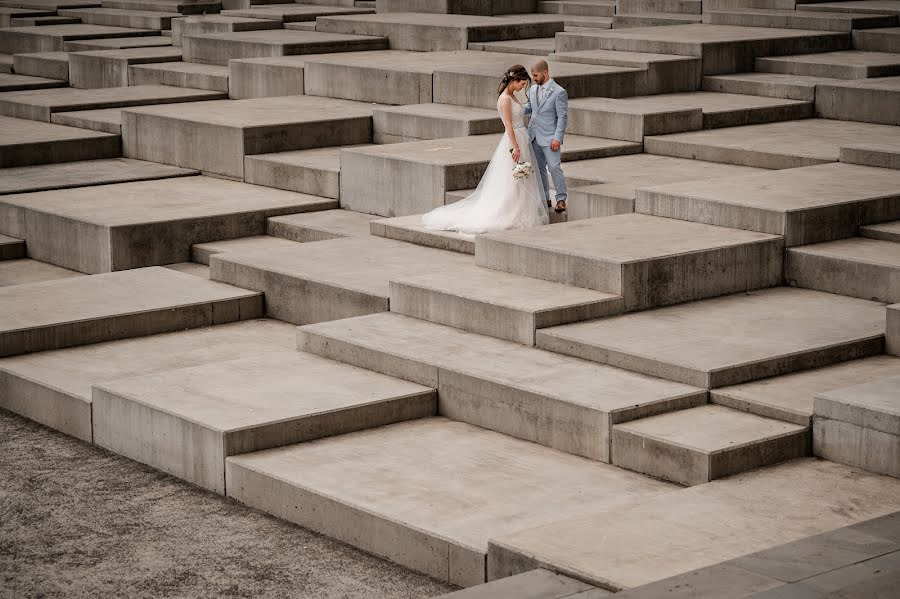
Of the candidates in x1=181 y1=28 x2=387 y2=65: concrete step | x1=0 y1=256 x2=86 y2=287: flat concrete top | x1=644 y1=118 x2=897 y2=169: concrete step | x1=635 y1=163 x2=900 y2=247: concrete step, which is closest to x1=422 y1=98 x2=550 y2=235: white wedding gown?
x1=635 y1=163 x2=900 y2=247: concrete step

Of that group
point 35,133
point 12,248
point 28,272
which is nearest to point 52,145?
point 35,133

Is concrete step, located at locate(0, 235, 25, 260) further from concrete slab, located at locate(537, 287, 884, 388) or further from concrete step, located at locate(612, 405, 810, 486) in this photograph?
concrete step, located at locate(612, 405, 810, 486)

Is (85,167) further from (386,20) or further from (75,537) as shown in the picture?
(75,537)

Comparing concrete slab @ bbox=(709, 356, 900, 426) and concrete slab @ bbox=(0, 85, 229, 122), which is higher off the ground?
concrete slab @ bbox=(0, 85, 229, 122)

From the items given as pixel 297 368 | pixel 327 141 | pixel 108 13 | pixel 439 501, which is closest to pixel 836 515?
pixel 439 501

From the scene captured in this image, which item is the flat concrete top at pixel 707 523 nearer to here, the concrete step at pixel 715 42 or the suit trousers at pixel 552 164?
the suit trousers at pixel 552 164

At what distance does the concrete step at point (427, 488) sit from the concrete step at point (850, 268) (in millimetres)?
3097

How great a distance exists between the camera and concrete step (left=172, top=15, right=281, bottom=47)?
76.5 feet

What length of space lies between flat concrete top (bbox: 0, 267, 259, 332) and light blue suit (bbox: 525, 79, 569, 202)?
280 centimetres

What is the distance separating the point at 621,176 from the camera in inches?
529

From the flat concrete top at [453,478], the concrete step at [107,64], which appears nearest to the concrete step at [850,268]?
the flat concrete top at [453,478]

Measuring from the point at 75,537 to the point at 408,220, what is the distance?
18.6ft

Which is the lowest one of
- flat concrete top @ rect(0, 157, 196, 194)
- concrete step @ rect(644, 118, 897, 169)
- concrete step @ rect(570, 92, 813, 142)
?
flat concrete top @ rect(0, 157, 196, 194)

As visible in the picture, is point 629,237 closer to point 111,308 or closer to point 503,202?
point 503,202
